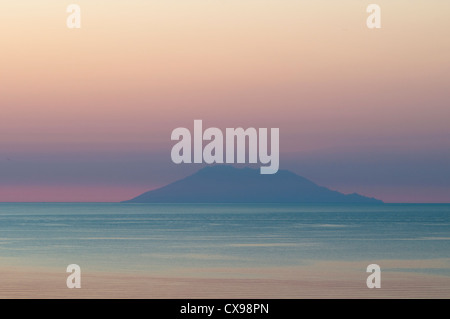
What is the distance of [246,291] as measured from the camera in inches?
946

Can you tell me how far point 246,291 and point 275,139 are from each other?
105 feet

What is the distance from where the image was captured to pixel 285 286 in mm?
25344

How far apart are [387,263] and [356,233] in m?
23.4

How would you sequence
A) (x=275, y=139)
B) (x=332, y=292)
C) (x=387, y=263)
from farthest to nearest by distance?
(x=275, y=139) → (x=387, y=263) → (x=332, y=292)

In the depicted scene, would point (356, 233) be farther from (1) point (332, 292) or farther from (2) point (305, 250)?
(1) point (332, 292)

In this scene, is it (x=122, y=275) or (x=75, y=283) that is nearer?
(x=75, y=283)

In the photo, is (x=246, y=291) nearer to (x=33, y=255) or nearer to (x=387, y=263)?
(x=387, y=263)

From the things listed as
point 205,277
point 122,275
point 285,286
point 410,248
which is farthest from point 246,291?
point 410,248
